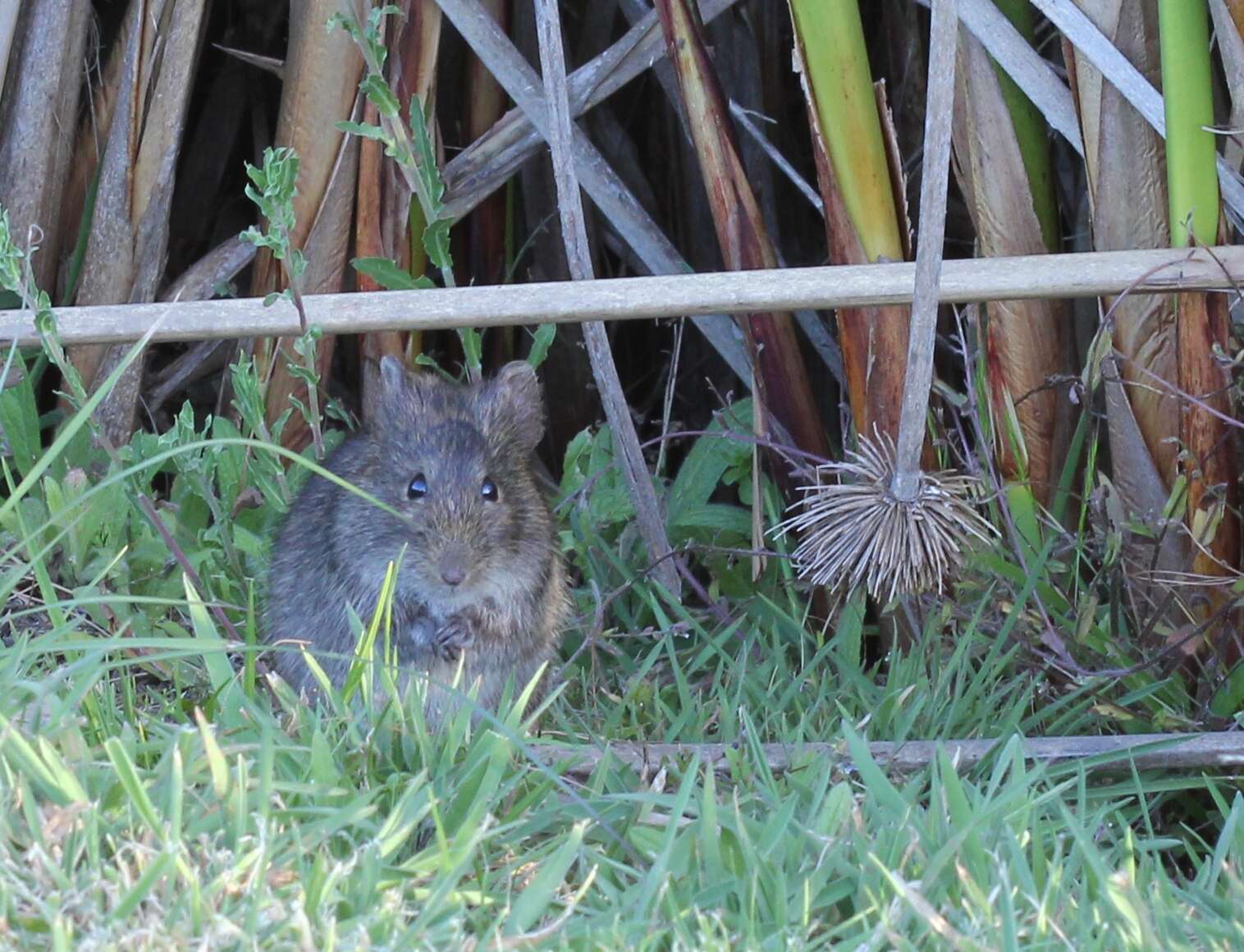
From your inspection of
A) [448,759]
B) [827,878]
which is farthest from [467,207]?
[827,878]

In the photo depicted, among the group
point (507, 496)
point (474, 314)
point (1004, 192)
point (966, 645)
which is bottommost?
point (966, 645)

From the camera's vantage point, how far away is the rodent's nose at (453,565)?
3.29 metres

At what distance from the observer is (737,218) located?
152 inches

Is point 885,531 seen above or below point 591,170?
below

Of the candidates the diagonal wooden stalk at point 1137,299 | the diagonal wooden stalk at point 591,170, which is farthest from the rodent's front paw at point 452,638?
the diagonal wooden stalk at point 1137,299

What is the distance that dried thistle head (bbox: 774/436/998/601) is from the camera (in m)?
3.29

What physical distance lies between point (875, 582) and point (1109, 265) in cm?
79

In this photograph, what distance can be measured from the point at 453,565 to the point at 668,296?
70cm

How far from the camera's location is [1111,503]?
348cm

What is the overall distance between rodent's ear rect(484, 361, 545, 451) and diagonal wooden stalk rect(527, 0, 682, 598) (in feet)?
0.57

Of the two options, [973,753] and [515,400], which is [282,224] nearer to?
[515,400]

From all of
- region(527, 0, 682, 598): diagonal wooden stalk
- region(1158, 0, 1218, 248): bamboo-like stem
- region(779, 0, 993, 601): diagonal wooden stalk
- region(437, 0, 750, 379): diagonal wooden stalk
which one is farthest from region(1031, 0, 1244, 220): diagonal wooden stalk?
region(437, 0, 750, 379): diagonal wooden stalk

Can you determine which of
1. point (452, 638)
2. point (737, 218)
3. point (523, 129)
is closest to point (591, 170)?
point (523, 129)

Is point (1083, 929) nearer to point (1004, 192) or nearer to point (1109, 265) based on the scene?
point (1109, 265)
